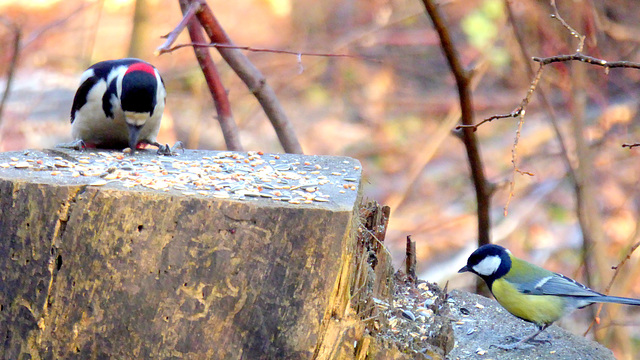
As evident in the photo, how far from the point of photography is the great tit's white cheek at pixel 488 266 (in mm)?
3154

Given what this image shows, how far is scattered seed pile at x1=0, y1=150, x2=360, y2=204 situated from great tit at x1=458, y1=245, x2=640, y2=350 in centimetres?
92

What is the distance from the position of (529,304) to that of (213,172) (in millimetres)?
1537

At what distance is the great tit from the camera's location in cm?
296

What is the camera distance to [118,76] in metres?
3.38

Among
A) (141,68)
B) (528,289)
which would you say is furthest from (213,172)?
(528,289)

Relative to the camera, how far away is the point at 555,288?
10.2 feet

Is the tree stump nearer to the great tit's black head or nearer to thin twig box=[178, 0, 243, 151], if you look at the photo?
the great tit's black head

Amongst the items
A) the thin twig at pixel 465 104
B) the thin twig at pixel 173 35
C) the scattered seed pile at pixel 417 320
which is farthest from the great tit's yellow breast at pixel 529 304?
the thin twig at pixel 173 35

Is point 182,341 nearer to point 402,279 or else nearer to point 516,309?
point 402,279

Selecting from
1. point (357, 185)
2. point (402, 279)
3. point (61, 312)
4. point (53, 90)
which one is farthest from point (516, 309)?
point (53, 90)

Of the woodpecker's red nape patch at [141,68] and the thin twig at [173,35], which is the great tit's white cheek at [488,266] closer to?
the thin twig at [173,35]

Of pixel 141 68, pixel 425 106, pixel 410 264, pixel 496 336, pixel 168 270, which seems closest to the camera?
pixel 168 270

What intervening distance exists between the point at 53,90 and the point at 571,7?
6653 millimetres

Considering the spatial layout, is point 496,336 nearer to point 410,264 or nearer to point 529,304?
point 529,304
